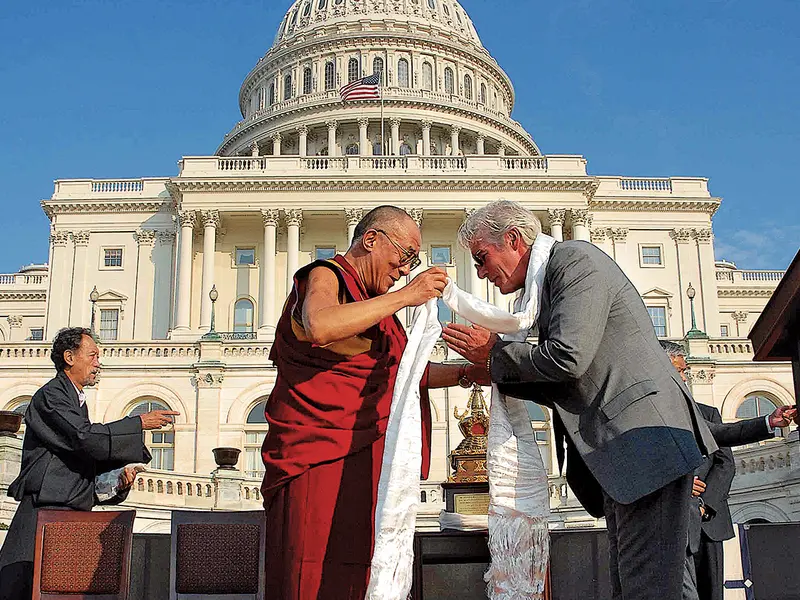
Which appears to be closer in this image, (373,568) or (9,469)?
(373,568)

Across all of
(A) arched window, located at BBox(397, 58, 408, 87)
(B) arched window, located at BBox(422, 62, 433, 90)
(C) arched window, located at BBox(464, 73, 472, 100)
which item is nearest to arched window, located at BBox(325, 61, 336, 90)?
(A) arched window, located at BBox(397, 58, 408, 87)

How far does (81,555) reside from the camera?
6.11 m

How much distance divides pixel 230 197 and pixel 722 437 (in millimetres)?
50745

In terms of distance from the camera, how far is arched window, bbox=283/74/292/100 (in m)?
81.1

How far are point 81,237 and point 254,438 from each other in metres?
27.3

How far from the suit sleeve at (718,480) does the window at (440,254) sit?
4920 cm

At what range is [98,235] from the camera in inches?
2301

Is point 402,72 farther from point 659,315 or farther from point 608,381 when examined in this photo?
point 608,381

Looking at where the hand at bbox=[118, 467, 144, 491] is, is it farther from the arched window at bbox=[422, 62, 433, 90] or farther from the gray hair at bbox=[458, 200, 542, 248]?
the arched window at bbox=[422, 62, 433, 90]

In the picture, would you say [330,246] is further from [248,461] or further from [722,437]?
[722,437]

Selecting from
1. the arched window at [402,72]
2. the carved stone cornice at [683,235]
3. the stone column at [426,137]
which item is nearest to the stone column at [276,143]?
the stone column at [426,137]

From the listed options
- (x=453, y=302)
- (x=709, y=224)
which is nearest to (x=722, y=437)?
(x=453, y=302)

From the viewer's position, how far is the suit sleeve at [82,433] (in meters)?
6.16

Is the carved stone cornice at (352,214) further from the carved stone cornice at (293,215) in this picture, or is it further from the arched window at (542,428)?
the arched window at (542,428)
